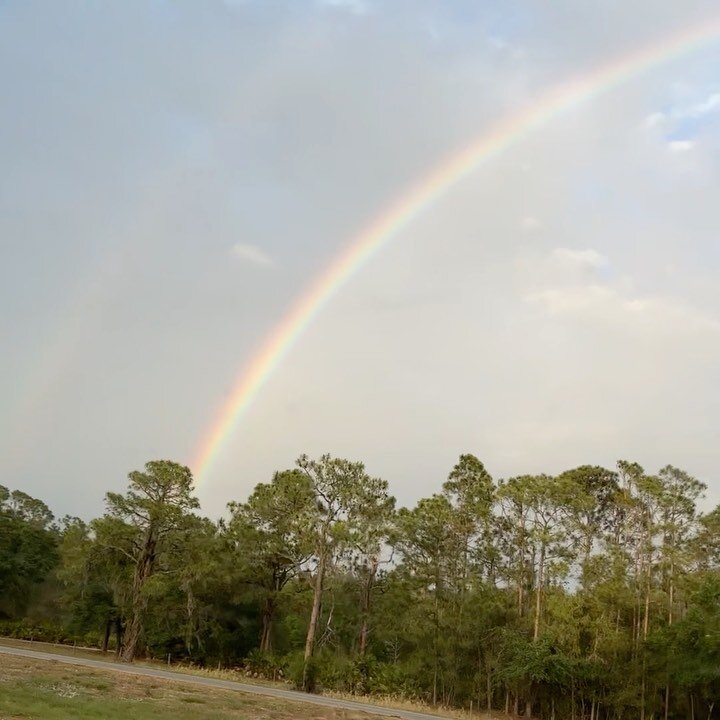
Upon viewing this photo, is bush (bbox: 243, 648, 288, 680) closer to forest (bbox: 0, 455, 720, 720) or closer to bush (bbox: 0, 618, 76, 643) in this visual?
forest (bbox: 0, 455, 720, 720)

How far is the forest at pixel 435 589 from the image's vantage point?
139 ft

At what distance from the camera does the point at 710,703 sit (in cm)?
3906

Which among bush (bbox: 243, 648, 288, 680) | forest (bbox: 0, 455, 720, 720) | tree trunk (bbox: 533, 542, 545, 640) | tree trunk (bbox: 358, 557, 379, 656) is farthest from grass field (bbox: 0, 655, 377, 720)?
tree trunk (bbox: 358, 557, 379, 656)

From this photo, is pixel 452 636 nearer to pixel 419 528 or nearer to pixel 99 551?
pixel 419 528

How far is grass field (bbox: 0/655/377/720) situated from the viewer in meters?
15.9

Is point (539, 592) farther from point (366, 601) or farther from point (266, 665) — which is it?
point (266, 665)

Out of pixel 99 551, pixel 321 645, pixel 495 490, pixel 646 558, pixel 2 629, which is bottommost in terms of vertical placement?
pixel 2 629

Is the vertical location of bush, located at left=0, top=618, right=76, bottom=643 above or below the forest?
below

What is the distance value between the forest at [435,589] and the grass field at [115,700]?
1024 cm

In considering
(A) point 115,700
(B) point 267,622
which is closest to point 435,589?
(B) point 267,622

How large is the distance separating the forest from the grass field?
1024cm

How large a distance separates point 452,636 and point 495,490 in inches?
416

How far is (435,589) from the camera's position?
2019 inches

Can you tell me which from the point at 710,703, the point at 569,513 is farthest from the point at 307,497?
the point at 710,703
